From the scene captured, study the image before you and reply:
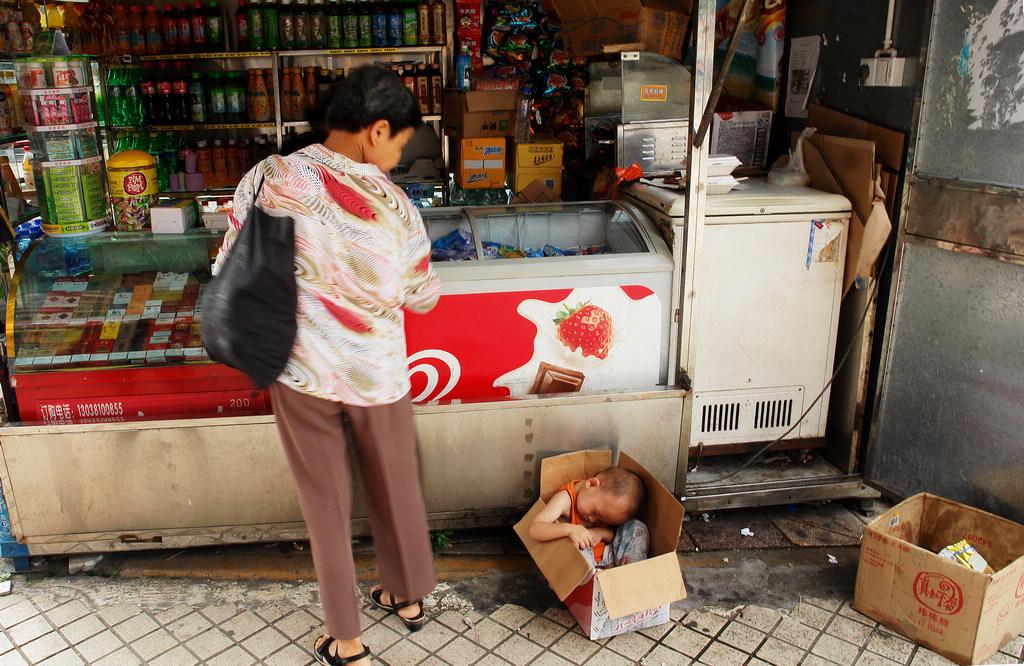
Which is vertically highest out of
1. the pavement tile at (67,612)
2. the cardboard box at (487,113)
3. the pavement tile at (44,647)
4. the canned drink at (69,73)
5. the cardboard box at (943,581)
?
the canned drink at (69,73)

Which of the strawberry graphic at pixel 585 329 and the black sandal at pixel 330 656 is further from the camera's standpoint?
the strawberry graphic at pixel 585 329

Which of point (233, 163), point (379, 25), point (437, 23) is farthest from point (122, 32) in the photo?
point (437, 23)

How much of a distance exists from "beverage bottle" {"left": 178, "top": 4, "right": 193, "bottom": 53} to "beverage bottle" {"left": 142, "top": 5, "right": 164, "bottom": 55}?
0.15m

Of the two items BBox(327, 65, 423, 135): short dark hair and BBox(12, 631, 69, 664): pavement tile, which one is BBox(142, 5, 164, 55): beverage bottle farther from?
BBox(12, 631, 69, 664): pavement tile

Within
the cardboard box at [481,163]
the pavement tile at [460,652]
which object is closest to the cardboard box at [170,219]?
the pavement tile at [460,652]

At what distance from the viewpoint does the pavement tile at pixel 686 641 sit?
8.43 ft

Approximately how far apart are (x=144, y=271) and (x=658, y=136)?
2605 millimetres

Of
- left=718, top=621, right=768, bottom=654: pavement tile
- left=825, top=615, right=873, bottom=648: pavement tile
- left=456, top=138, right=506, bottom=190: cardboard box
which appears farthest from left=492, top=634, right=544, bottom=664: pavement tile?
left=456, top=138, right=506, bottom=190: cardboard box

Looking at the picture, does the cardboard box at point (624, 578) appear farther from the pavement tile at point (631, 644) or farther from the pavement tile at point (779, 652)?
the pavement tile at point (779, 652)

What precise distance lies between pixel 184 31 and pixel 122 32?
1.44 feet

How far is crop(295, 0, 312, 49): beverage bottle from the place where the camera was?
19.3ft

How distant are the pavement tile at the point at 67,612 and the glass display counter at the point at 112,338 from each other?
68cm

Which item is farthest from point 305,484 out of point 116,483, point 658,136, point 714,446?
point 658,136

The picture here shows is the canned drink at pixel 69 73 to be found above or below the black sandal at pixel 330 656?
above
